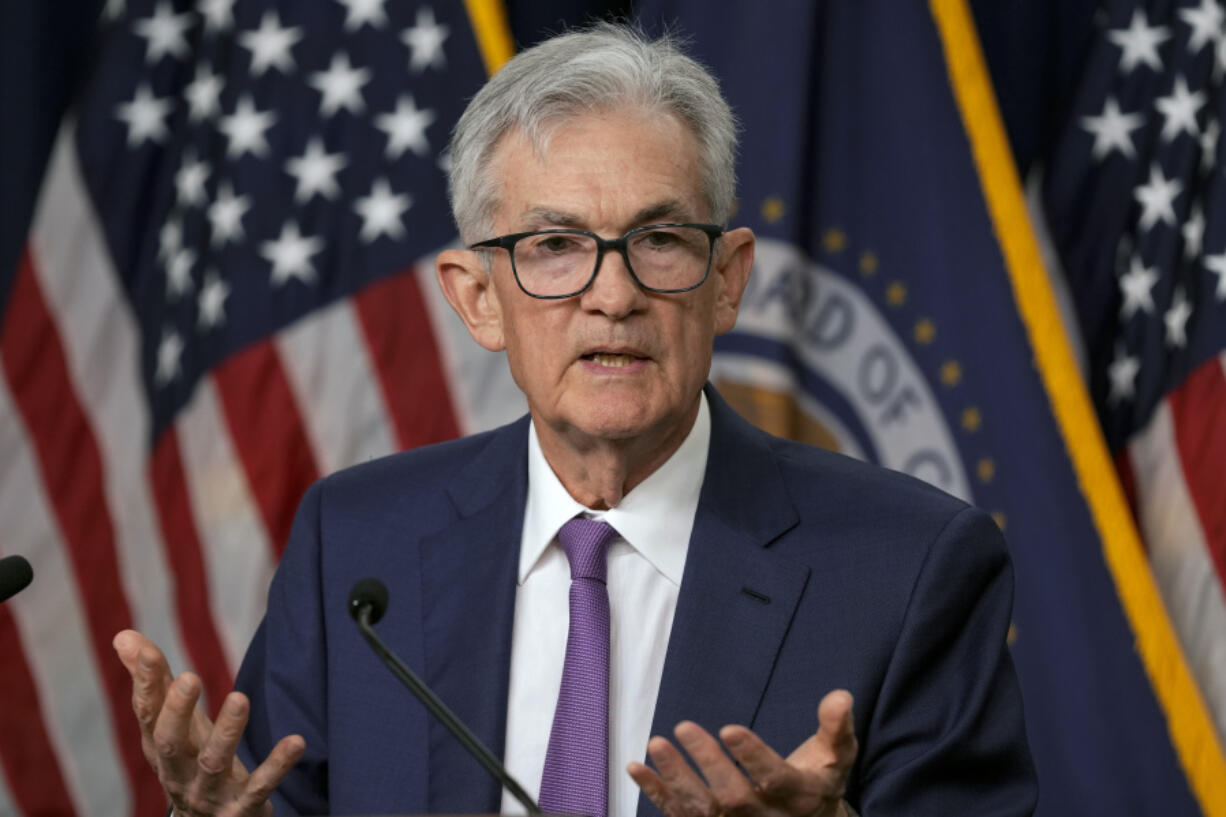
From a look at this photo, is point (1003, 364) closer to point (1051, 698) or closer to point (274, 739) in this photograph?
point (1051, 698)

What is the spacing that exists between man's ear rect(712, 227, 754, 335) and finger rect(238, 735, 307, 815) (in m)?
0.74

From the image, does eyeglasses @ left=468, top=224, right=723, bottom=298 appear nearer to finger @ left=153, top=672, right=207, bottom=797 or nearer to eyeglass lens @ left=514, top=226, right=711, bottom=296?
eyeglass lens @ left=514, top=226, right=711, bottom=296

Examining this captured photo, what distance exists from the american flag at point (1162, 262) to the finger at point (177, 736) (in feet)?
7.22

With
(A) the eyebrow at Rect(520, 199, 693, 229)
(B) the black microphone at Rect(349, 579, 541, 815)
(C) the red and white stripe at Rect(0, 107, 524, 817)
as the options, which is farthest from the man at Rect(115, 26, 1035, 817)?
(C) the red and white stripe at Rect(0, 107, 524, 817)

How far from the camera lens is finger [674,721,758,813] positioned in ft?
3.95

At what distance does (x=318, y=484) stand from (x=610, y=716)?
557 mm

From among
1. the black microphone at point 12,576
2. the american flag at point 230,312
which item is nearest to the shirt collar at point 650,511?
the black microphone at point 12,576

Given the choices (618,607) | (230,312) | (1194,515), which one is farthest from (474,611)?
(1194,515)

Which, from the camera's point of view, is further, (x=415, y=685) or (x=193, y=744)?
(x=193, y=744)

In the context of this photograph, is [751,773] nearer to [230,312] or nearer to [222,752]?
[222,752]

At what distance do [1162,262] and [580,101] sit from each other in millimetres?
1779

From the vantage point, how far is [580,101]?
1671 millimetres

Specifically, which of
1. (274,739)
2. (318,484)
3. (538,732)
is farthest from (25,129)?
(538,732)

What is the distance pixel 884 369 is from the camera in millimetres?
2979
